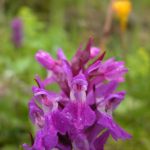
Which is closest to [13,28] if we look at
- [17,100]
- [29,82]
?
[29,82]

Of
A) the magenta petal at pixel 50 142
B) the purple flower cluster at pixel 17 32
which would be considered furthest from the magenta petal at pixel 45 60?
the purple flower cluster at pixel 17 32

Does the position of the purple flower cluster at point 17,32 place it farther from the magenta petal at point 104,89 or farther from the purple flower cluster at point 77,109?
the magenta petal at point 104,89

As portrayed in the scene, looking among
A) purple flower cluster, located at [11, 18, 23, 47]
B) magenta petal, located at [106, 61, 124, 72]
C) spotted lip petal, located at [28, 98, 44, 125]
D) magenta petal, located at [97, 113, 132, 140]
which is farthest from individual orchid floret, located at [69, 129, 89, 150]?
purple flower cluster, located at [11, 18, 23, 47]

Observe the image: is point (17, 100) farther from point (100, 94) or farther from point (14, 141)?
point (100, 94)

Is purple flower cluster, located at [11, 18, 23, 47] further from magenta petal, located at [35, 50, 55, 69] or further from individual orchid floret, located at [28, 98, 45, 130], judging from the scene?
individual orchid floret, located at [28, 98, 45, 130]

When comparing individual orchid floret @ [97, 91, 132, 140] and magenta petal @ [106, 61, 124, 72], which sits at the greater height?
magenta petal @ [106, 61, 124, 72]
